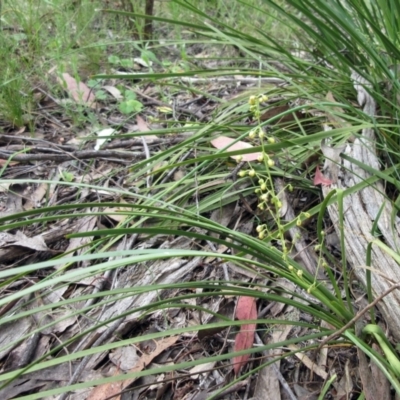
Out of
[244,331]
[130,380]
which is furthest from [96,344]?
[244,331]

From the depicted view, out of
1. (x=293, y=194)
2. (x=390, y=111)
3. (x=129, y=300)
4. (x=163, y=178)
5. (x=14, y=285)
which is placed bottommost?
(x=14, y=285)

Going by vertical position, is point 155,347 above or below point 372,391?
below

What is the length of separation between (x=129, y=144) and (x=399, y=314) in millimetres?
1106

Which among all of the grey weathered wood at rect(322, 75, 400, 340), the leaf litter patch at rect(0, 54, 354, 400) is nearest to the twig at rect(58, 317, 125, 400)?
the leaf litter patch at rect(0, 54, 354, 400)

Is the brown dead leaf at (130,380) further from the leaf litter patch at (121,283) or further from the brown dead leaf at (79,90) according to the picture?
the brown dead leaf at (79,90)

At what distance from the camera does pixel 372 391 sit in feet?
2.76

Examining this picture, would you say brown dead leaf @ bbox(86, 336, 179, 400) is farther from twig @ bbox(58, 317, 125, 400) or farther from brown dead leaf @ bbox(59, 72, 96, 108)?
brown dead leaf @ bbox(59, 72, 96, 108)

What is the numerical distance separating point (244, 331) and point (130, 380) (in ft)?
0.91

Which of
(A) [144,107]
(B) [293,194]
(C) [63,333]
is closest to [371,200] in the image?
(B) [293,194]

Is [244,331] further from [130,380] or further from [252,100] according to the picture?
[252,100]

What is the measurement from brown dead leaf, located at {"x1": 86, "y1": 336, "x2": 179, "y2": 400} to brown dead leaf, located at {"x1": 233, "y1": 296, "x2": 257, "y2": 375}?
0.16 m

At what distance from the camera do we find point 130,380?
Answer: 40.4 inches

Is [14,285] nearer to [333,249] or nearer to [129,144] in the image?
[129,144]

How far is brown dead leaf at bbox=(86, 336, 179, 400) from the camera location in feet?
3.24
